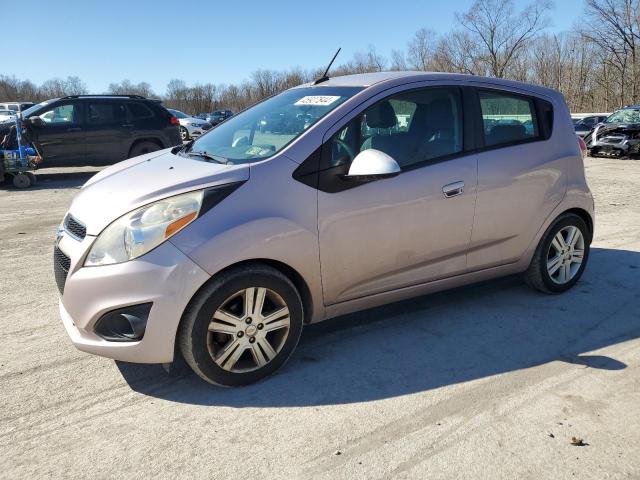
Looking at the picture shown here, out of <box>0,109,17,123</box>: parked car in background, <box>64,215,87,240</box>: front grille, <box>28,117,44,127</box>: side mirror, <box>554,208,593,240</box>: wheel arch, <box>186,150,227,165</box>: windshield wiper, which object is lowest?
<box>554,208,593,240</box>: wheel arch

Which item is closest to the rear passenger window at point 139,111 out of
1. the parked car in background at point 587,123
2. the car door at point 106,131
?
the car door at point 106,131

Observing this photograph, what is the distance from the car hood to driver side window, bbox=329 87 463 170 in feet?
2.31

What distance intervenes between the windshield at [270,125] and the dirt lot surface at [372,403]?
1.38 m

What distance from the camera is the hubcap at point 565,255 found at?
4.38 m

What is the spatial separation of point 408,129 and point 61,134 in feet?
33.7

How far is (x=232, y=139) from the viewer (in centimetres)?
379

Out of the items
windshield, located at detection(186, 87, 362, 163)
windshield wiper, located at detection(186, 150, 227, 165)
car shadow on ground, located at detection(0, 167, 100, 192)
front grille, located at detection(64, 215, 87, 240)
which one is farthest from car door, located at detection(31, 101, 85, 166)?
front grille, located at detection(64, 215, 87, 240)

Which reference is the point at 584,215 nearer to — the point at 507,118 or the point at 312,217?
the point at 507,118

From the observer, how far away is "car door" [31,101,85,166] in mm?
11477

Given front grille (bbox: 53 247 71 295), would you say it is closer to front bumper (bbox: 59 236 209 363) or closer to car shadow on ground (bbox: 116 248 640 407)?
front bumper (bbox: 59 236 209 363)

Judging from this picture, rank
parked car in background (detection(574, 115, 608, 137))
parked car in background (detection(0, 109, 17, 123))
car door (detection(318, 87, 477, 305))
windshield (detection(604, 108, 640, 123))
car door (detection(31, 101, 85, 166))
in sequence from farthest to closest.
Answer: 1. parked car in background (detection(574, 115, 608, 137))
2. windshield (detection(604, 108, 640, 123))
3. parked car in background (detection(0, 109, 17, 123))
4. car door (detection(31, 101, 85, 166))
5. car door (detection(318, 87, 477, 305))

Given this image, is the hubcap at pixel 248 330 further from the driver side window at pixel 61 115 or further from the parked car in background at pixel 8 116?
the parked car in background at pixel 8 116

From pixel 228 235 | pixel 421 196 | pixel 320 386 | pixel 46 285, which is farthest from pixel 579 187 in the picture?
pixel 46 285

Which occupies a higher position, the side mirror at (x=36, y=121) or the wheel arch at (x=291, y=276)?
the side mirror at (x=36, y=121)
